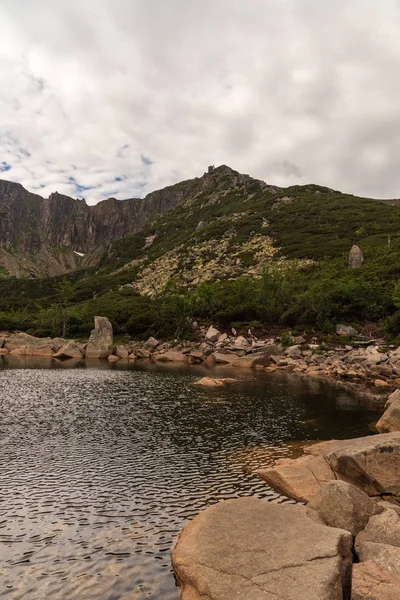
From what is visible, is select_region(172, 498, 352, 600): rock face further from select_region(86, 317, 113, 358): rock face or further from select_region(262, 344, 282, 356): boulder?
select_region(86, 317, 113, 358): rock face

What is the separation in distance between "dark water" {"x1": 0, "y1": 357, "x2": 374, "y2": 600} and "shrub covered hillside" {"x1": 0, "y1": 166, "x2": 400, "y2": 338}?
4069 centimetres

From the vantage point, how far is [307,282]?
96.5 metres

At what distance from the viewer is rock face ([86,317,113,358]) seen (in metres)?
76.9

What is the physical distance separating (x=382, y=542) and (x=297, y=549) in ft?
10.7

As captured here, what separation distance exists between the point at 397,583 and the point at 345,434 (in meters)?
19.1

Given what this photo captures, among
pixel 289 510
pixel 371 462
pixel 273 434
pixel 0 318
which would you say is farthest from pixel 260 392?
pixel 0 318

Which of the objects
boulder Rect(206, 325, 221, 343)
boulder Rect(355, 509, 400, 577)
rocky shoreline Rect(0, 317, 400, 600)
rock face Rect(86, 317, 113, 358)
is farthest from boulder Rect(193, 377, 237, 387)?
rock face Rect(86, 317, 113, 358)

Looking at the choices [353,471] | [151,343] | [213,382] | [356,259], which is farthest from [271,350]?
[353,471]

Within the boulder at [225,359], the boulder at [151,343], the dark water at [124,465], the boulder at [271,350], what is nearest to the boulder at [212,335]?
the boulder at [225,359]

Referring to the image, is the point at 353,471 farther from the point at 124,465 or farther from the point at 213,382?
the point at 213,382

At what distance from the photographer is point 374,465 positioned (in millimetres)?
17359

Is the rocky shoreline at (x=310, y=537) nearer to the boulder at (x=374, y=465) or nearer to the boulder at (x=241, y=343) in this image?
the boulder at (x=374, y=465)

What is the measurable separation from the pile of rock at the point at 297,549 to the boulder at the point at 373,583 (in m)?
0.02

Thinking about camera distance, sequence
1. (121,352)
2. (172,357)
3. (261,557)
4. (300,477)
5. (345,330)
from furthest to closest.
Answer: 1. (121,352)
2. (345,330)
3. (172,357)
4. (300,477)
5. (261,557)
